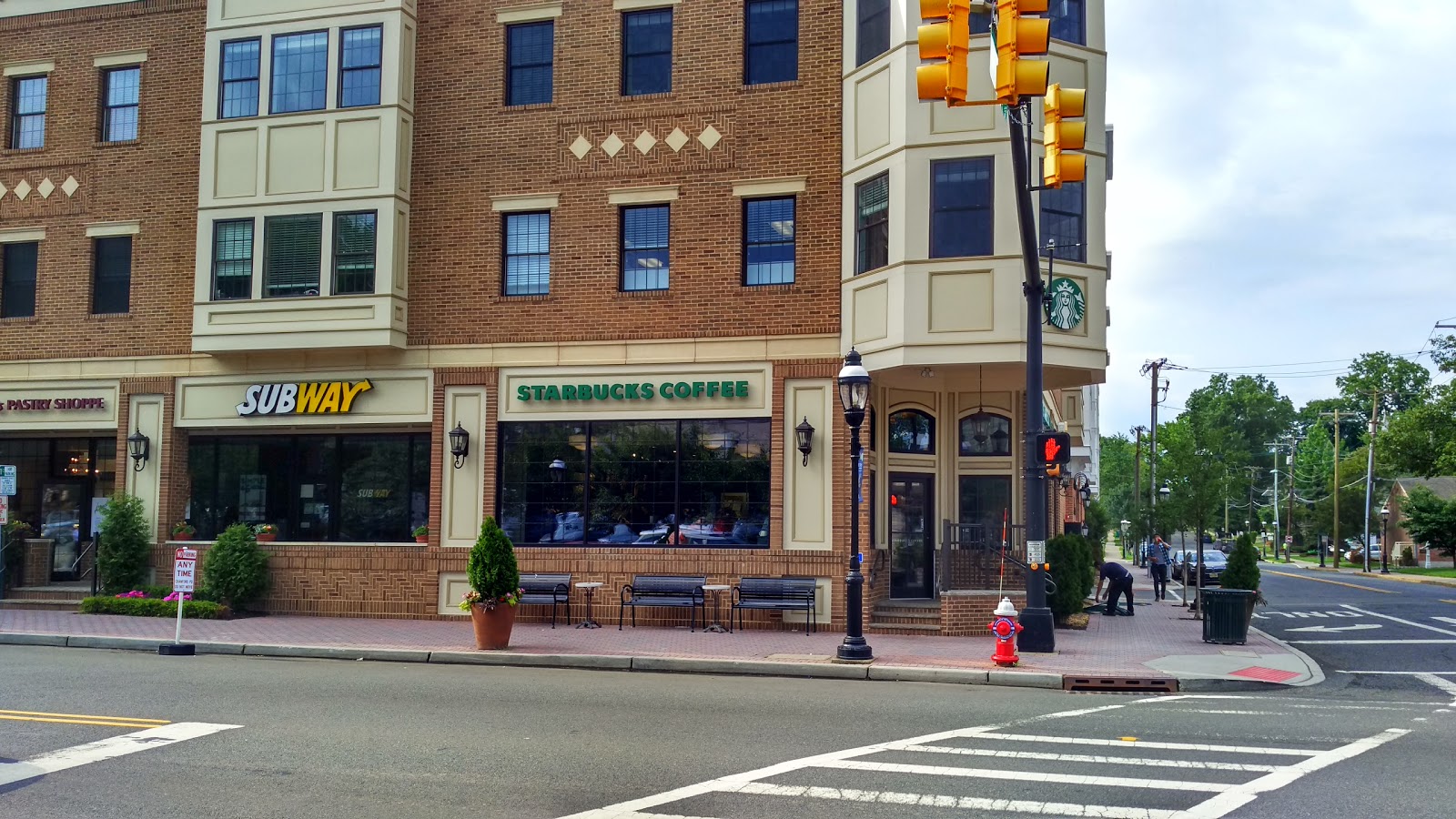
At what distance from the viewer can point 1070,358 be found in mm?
18312

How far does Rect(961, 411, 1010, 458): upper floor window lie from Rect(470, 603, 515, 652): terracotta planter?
899 cm

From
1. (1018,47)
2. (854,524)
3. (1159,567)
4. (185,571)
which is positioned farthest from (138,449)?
(1159,567)

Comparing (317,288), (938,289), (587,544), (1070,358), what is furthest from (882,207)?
(317,288)

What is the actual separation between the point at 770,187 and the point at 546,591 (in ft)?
25.5

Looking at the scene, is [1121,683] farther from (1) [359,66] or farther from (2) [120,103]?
(2) [120,103]

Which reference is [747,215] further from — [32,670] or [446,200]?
[32,670]

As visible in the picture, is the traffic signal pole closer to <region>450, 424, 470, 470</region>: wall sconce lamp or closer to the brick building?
the brick building

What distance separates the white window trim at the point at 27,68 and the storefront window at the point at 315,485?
26.9 feet

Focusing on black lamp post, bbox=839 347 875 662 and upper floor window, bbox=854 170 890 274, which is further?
upper floor window, bbox=854 170 890 274

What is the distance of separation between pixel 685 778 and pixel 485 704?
404 cm

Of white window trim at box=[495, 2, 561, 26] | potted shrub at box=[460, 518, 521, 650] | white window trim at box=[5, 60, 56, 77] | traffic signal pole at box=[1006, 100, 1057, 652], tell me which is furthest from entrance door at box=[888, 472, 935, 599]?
white window trim at box=[5, 60, 56, 77]

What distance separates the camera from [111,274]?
23.4 meters

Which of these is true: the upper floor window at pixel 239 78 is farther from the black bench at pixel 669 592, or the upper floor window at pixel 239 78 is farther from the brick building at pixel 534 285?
the black bench at pixel 669 592

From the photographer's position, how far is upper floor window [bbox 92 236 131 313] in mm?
23266
